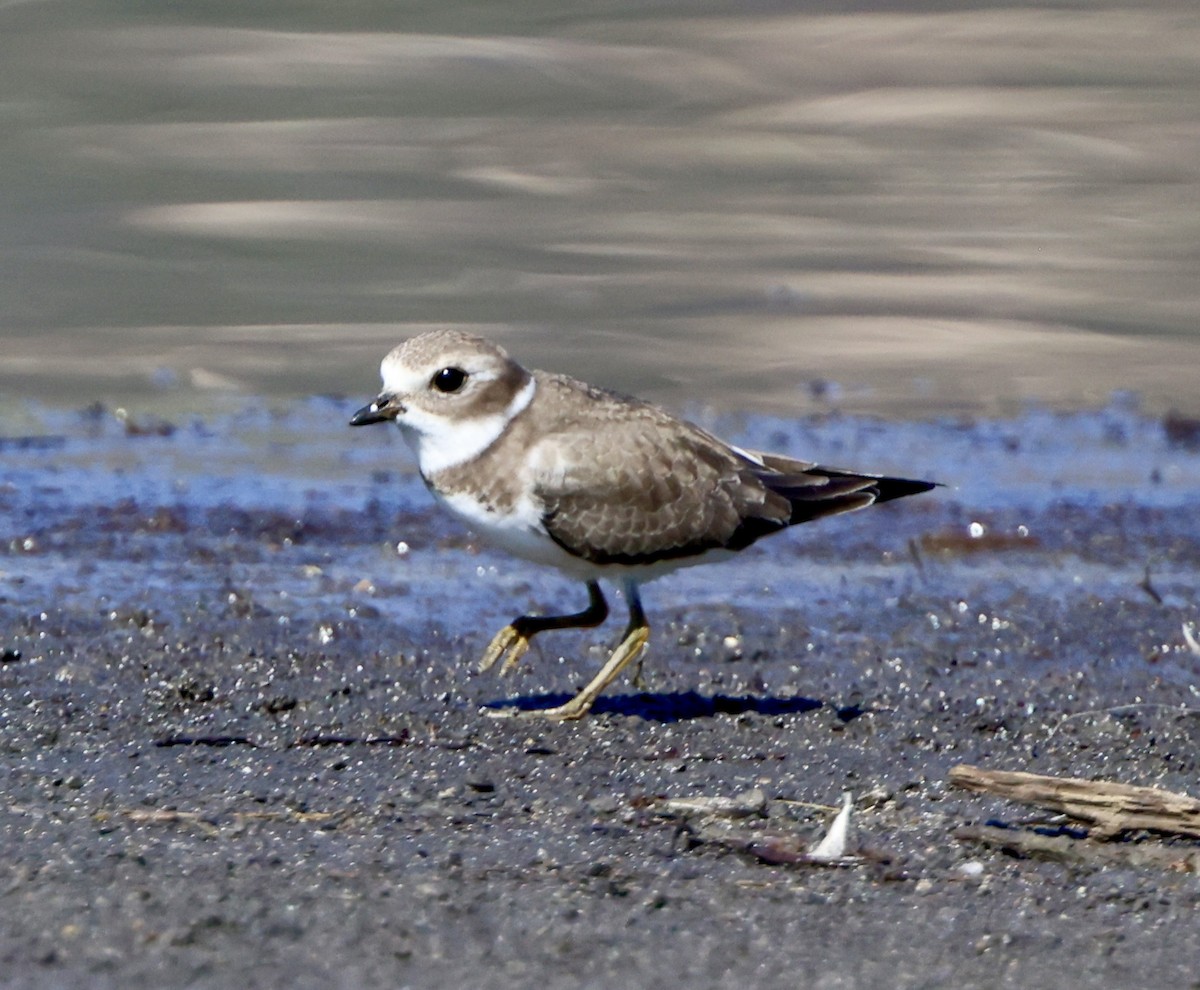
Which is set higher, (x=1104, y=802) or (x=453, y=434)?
(x=453, y=434)

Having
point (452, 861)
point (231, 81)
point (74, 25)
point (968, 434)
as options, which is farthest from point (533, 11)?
point (452, 861)

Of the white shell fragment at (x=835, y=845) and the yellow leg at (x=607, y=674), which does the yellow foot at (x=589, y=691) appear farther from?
the white shell fragment at (x=835, y=845)

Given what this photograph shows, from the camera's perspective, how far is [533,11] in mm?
18984

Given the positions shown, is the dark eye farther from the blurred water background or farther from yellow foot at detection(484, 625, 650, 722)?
the blurred water background

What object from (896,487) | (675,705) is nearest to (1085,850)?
(675,705)

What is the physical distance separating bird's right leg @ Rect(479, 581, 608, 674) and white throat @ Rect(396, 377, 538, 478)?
598 mm

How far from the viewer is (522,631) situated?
5.76 metres

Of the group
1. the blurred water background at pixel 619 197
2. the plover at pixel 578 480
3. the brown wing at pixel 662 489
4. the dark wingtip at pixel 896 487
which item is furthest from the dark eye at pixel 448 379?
the blurred water background at pixel 619 197

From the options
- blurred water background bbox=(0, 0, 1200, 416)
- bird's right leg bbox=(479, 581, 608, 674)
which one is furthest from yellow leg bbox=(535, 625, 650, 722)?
blurred water background bbox=(0, 0, 1200, 416)

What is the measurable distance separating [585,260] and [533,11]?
17.4 feet

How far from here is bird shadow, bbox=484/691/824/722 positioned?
534cm

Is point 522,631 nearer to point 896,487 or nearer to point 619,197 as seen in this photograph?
point 896,487

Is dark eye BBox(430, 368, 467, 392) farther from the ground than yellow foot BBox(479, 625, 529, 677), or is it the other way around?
dark eye BBox(430, 368, 467, 392)

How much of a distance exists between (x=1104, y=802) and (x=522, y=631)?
7.44ft
